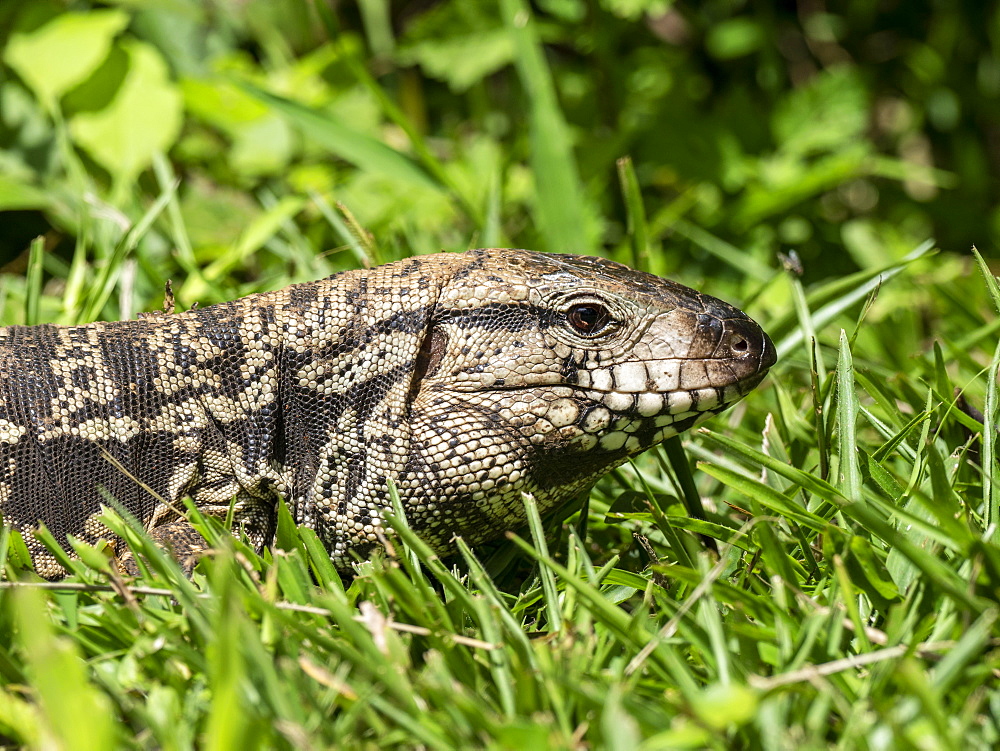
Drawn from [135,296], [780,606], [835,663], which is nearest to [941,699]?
[835,663]

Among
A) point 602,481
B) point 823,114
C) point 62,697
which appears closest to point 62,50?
point 602,481

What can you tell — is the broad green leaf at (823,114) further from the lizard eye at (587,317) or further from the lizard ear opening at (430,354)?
the lizard ear opening at (430,354)

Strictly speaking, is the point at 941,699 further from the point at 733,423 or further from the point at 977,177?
the point at 977,177

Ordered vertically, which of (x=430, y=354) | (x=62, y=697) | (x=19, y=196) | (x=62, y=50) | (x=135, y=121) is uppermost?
(x=62, y=50)

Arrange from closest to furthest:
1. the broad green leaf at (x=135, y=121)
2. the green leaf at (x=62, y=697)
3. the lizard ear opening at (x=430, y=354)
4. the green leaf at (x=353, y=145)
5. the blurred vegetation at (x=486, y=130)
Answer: the green leaf at (x=62, y=697) → the lizard ear opening at (x=430, y=354) → the green leaf at (x=353, y=145) → the blurred vegetation at (x=486, y=130) → the broad green leaf at (x=135, y=121)

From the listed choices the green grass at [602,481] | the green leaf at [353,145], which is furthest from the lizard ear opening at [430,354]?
the green leaf at [353,145]

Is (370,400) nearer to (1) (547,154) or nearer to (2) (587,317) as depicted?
(2) (587,317)
